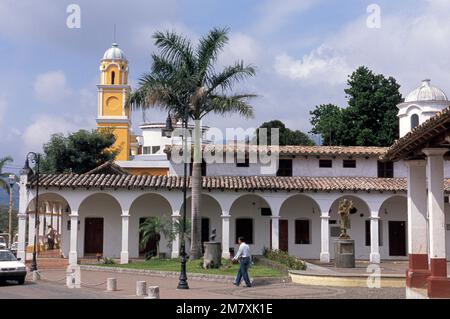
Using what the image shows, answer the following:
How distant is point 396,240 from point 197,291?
18445 mm

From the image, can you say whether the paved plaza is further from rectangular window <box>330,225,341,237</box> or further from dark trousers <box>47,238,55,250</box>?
dark trousers <box>47,238,55,250</box>

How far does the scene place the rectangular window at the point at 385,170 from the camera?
109 ft

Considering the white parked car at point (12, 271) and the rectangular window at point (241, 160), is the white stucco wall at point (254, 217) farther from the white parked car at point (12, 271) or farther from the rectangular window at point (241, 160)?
the white parked car at point (12, 271)

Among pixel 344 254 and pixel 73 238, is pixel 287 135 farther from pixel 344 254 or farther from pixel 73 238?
pixel 344 254

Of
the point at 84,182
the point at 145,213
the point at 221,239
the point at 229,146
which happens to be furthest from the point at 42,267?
the point at 229,146

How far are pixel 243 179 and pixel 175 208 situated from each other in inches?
159

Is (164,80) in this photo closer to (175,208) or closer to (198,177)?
(198,177)

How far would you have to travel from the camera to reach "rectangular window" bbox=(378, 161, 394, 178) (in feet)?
109

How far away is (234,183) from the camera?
30797 millimetres

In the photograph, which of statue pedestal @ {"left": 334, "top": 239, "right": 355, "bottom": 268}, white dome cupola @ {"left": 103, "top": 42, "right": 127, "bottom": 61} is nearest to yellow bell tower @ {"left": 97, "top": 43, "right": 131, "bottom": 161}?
white dome cupola @ {"left": 103, "top": 42, "right": 127, "bottom": 61}

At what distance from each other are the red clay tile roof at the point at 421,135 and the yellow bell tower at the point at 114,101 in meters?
42.2

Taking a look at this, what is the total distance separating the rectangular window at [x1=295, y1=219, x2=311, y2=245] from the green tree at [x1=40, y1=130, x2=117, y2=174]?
857 inches

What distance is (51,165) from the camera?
1946 inches

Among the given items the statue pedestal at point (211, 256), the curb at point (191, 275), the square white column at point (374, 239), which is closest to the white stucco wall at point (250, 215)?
the square white column at point (374, 239)
